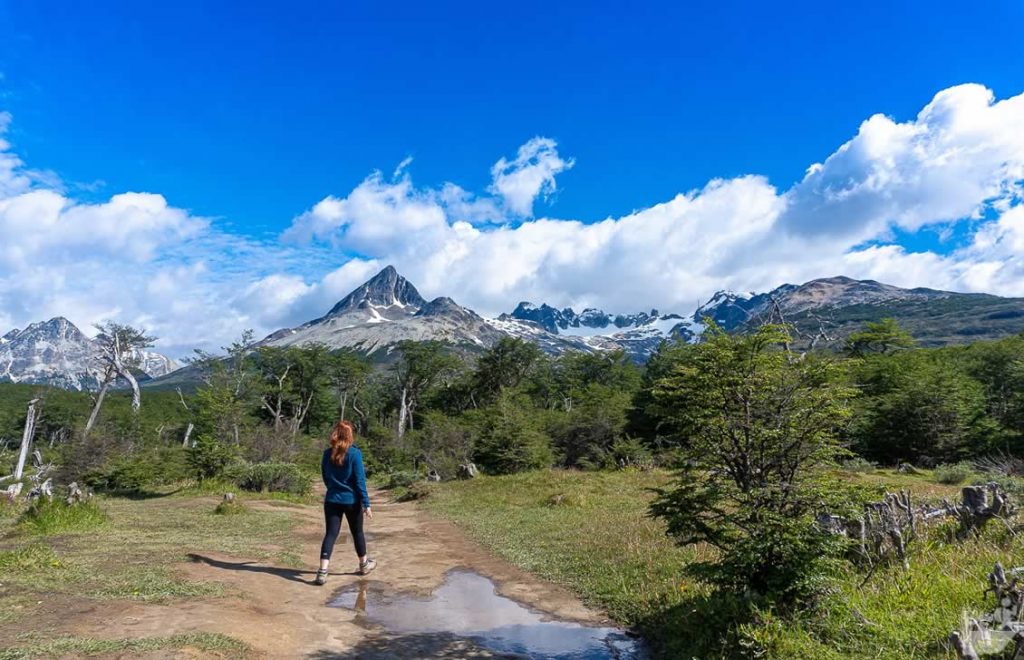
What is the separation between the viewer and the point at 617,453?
31.2 meters

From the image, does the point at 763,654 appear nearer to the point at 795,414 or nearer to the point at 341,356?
the point at 795,414

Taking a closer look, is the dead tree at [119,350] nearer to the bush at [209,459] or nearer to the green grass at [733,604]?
the bush at [209,459]

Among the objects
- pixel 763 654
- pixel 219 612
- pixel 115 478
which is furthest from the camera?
pixel 115 478

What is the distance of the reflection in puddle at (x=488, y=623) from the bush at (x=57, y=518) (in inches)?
242

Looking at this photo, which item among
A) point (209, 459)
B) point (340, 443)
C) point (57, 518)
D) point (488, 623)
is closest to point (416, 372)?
point (209, 459)

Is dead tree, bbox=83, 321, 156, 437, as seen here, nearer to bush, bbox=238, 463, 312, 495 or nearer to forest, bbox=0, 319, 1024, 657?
forest, bbox=0, 319, 1024, 657

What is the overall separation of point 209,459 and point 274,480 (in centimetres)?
307

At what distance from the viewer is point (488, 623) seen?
6758 mm

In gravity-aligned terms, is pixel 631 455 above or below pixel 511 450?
below

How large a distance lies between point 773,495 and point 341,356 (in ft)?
230

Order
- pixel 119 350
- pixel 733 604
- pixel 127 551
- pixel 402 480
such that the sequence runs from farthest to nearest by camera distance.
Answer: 1. pixel 119 350
2. pixel 402 480
3. pixel 127 551
4. pixel 733 604

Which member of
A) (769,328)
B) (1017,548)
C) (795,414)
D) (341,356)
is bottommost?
(1017,548)

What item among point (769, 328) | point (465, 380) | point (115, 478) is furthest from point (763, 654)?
point (465, 380)

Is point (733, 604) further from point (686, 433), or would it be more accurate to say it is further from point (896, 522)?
point (896, 522)
